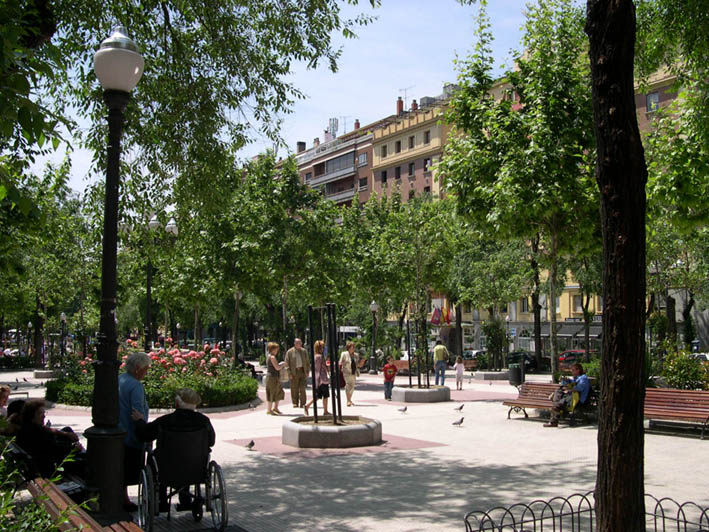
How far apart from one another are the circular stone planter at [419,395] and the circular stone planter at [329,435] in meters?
8.33

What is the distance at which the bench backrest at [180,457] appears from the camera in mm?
6488

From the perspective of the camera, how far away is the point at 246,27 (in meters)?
12.1

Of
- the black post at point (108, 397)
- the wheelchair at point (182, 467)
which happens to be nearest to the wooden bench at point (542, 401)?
the wheelchair at point (182, 467)

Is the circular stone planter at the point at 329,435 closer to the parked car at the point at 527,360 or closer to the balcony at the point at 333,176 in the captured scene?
the parked car at the point at 527,360

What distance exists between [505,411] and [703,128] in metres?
8.63

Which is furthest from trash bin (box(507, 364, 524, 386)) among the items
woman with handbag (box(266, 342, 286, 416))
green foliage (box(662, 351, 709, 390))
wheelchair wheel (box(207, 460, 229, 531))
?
wheelchair wheel (box(207, 460, 229, 531))

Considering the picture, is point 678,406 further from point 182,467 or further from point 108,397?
point 108,397

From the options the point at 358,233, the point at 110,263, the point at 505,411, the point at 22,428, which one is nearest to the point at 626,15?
the point at 110,263

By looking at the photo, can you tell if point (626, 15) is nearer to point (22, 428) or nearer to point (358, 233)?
point (22, 428)

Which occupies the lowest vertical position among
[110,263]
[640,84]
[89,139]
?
[110,263]

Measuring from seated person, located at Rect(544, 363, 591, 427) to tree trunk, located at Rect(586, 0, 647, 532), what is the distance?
1067cm

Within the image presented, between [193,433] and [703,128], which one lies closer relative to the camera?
[193,433]

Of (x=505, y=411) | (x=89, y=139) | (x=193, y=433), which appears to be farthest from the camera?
(x=505, y=411)

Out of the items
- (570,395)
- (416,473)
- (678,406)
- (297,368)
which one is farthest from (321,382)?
(678,406)
